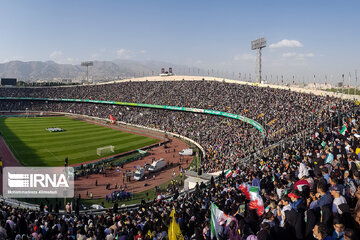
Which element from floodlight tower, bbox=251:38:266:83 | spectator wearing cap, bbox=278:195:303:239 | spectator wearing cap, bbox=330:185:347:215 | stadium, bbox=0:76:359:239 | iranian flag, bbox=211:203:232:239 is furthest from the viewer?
floodlight tower, bbox=251:38:266:83

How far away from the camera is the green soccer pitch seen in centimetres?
3672

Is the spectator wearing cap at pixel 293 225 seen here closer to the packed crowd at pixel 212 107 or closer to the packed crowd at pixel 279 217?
the packed crowd at pixel 279 217

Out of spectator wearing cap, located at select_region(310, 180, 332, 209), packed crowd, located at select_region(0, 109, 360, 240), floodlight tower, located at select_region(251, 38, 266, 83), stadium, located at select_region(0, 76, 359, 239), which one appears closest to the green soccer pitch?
stadium, located at select_region(0, 76, 359, 239)

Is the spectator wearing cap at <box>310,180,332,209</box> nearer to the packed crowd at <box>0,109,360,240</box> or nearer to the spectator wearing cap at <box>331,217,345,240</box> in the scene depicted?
the packed crowd at <box>0,109,360,240</box>

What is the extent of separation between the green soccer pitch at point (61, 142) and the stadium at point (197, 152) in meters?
0.18

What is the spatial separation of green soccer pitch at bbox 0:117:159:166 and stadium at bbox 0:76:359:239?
0.18 meters

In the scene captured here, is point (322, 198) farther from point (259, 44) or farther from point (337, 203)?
point (259, 44)

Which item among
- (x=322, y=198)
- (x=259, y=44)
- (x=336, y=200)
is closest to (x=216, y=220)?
(x=322, y=198)

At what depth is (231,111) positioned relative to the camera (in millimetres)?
50125

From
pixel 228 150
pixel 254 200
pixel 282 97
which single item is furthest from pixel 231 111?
pixel 254 200

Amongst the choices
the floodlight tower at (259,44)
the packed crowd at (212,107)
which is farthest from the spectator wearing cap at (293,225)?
the floodlight tower at (259,44)

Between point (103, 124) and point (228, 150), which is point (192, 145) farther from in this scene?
point (103, 124)

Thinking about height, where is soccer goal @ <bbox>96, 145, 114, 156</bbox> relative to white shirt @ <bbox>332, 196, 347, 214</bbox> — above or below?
below

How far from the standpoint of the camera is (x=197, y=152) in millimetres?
40562
